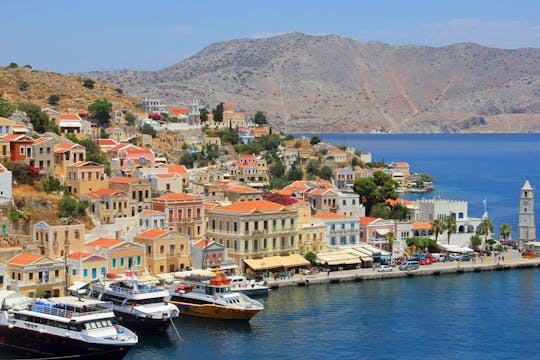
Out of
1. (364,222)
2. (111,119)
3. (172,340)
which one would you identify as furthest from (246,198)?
(111,119)

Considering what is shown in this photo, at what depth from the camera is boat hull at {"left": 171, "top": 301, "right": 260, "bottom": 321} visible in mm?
42812

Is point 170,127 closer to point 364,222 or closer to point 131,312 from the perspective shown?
point 364,222

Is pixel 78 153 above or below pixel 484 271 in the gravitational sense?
above

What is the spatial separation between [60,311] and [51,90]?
2609 inches

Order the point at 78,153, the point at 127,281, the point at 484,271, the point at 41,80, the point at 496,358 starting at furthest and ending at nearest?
the point at 41,80, the point at 78,153, the point at 484,271, the point at 127,281, the point at 496,358

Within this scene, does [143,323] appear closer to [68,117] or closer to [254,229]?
[254,229]

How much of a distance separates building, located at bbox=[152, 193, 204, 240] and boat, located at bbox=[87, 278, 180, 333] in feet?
39.2

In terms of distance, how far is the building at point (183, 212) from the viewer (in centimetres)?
5431

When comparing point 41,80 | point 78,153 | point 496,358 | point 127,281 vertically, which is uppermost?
point 41,80

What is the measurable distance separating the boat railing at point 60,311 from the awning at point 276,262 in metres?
16.2

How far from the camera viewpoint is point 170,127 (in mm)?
96562

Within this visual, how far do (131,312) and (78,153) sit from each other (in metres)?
22.9

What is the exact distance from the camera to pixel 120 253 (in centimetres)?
4738

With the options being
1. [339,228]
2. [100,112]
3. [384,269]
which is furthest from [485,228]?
[100,112]
